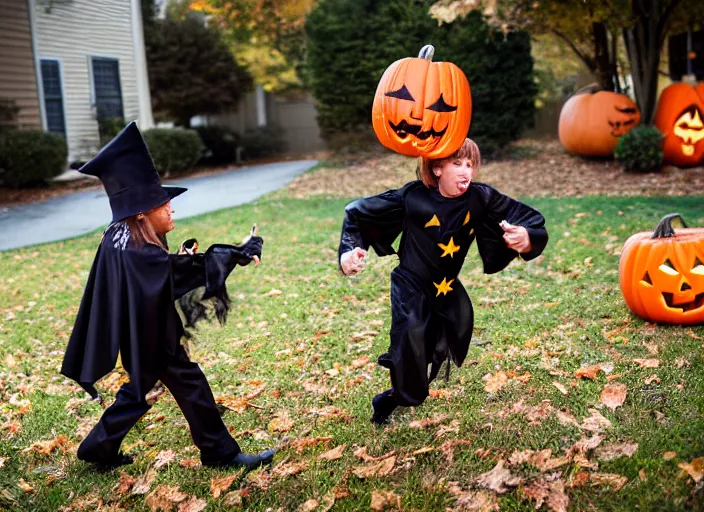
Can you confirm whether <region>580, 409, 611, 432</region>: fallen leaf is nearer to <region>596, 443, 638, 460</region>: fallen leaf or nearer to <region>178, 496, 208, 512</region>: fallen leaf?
<region>596, 443, 638, 460</region>: fallen leaf

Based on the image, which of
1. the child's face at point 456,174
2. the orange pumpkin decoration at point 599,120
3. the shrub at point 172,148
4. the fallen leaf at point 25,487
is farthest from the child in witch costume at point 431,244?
the shrub at point 172,148

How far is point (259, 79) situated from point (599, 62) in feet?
39.5

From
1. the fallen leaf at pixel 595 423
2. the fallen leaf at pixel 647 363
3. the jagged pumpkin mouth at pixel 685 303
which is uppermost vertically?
the jagged pumpkin mouth at pixel 685 303

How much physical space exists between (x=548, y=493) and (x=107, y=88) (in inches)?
722

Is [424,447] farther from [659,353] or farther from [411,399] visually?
[659,353]

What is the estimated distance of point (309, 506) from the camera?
3.40 metres

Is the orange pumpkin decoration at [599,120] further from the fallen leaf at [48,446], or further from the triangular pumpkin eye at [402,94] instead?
the fallen leaf at [48,446]

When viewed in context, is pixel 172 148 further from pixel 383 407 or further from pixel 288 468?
pixel 288 468

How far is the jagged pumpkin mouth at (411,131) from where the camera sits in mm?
3637

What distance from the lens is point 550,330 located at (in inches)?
224

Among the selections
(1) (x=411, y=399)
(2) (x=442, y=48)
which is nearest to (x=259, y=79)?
(2) (x=442, y=48)

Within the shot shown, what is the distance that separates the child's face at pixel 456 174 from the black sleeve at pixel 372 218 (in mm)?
190

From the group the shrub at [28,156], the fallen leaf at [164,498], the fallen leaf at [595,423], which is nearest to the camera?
the fallen leaf at [164,498]

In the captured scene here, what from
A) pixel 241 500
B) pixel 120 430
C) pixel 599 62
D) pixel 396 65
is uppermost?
pixel 599 62
